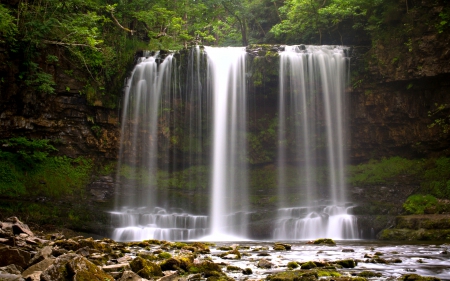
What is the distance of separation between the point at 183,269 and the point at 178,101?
15850 mm

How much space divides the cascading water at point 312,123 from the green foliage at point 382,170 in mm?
841

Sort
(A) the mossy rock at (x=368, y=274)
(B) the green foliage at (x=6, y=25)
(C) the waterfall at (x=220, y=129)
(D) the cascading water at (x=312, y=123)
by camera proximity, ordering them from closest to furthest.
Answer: (A) the mossy rock at (x=368, y=274) < (B) the green foliage at (x=6, y=25) < (C) the waterfall at (x=220, y=129) < (D) the cascading water at (x=312, y=123)

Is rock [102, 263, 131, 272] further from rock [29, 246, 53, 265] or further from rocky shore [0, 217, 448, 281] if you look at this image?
rock [29, 246, 53, 265]

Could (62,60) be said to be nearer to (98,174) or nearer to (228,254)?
(98,174)

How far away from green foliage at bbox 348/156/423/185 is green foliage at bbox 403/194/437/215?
8.42 ft

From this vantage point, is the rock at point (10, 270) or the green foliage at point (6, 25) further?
the green foliage at point (6, 25)

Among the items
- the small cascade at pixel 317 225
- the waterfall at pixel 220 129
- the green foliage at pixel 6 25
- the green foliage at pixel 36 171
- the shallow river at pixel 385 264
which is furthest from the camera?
the waterfall at pixel 220 129

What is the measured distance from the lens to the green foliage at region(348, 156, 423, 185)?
20828mm

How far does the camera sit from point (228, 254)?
980cm

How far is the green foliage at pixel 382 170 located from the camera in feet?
68.3

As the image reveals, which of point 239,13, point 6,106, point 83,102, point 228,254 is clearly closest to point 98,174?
point 83,102

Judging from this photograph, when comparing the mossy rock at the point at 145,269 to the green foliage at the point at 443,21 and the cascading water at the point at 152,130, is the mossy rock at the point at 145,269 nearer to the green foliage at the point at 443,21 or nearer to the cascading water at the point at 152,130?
the cascading water at the point at 152,130

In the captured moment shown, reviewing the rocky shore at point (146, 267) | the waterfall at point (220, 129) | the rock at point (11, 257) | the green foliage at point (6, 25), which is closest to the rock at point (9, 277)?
the rocky shore at point (146, 267)

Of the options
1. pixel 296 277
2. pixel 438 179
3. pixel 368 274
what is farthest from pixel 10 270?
pixel 438 179
